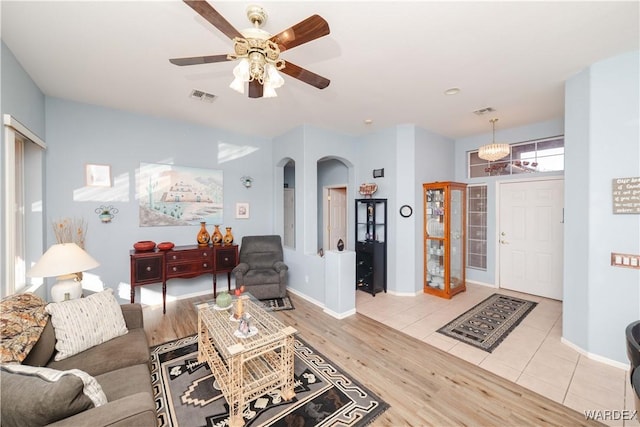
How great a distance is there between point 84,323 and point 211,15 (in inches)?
89.2

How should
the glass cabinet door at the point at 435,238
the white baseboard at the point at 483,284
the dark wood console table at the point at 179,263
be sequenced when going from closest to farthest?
the dark wood console table at the point at 179,263
the glass cabinet door at the point at 435,238
the white baseboard at the point at 483,284

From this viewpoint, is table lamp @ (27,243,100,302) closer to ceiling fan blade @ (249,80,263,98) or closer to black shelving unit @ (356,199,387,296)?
ceiling fan blade @ (249,80,263,98)

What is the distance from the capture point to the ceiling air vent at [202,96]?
3089mm

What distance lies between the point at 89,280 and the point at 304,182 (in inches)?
127

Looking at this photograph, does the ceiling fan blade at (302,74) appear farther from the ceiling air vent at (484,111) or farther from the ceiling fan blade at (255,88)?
the ceiling air vent at (484,111)

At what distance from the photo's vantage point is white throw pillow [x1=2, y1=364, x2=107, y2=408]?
115 centimetres

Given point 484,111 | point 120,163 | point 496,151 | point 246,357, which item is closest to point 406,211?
point 496,151

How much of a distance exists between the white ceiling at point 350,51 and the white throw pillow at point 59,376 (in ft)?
7.24

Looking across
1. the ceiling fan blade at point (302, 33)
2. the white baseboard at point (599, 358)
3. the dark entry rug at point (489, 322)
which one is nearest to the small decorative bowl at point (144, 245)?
the ceiling fan blade at point (302, 33)

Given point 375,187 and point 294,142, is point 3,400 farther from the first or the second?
point 375,187

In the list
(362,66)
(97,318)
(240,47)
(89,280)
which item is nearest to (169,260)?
(89,280)

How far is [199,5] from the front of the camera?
1.31 meters

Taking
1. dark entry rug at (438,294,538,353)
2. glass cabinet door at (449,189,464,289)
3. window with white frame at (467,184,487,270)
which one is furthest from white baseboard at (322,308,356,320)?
window with white frame at (467,184,487,270)

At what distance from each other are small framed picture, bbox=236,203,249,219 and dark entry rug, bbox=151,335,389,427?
260 cm
